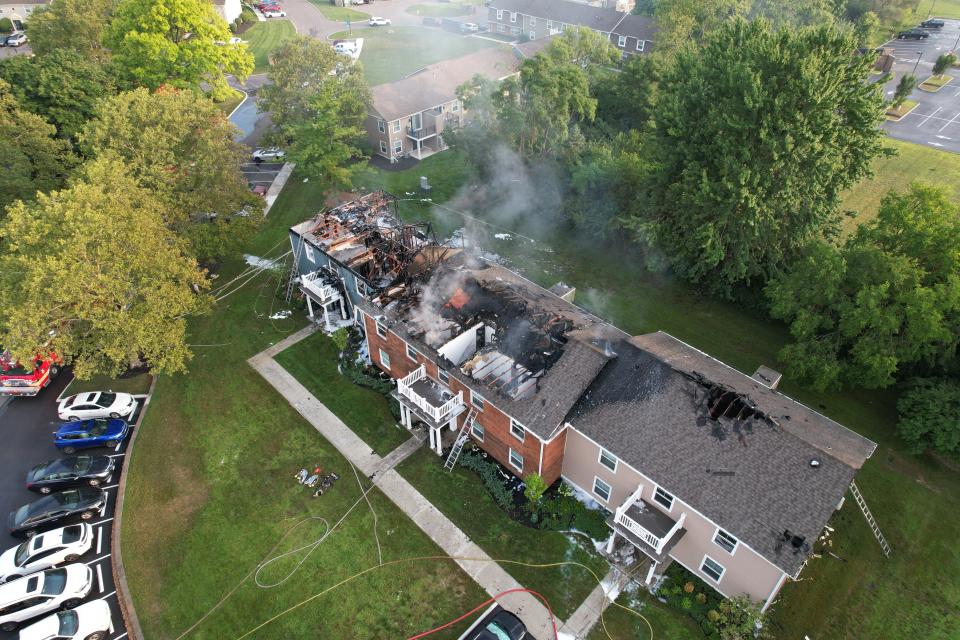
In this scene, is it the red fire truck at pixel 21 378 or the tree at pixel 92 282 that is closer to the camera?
the tree at pixel 92 282

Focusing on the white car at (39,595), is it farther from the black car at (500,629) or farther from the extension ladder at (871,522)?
the extension ladder at (871,522)

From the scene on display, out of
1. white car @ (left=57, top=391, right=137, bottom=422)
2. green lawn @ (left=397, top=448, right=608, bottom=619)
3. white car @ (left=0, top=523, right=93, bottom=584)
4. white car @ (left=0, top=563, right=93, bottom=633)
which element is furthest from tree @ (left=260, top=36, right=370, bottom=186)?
white car @ (left=0, top=563, right=93, bottom=633)

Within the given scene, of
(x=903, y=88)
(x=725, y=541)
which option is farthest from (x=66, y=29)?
(x=903, y=88)

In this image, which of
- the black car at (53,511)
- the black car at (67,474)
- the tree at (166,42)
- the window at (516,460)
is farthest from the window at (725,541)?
the tree at (166,42)

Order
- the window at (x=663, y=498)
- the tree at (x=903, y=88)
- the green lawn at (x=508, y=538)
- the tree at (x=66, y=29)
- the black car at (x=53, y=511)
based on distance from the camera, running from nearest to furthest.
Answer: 1. the window at (x=663, y=498)
2. the green lawn at (x=508, y=538)
3. the black car at (x=53, y=511)
4. the tree at (x=66, y=29)
5. the tree at (x=903, y=88)

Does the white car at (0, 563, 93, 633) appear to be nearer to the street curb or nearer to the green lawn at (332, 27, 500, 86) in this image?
the street curb

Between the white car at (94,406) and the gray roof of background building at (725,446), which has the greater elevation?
the gray roof of background building at (725,446)

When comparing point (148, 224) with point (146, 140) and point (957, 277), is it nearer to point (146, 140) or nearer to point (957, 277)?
point (146, 140)

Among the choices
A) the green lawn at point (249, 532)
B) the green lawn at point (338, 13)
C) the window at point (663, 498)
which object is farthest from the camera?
the green lawn at point (338, 13)

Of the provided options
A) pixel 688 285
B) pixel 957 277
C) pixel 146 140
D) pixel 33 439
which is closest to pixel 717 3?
pixel 688 285
